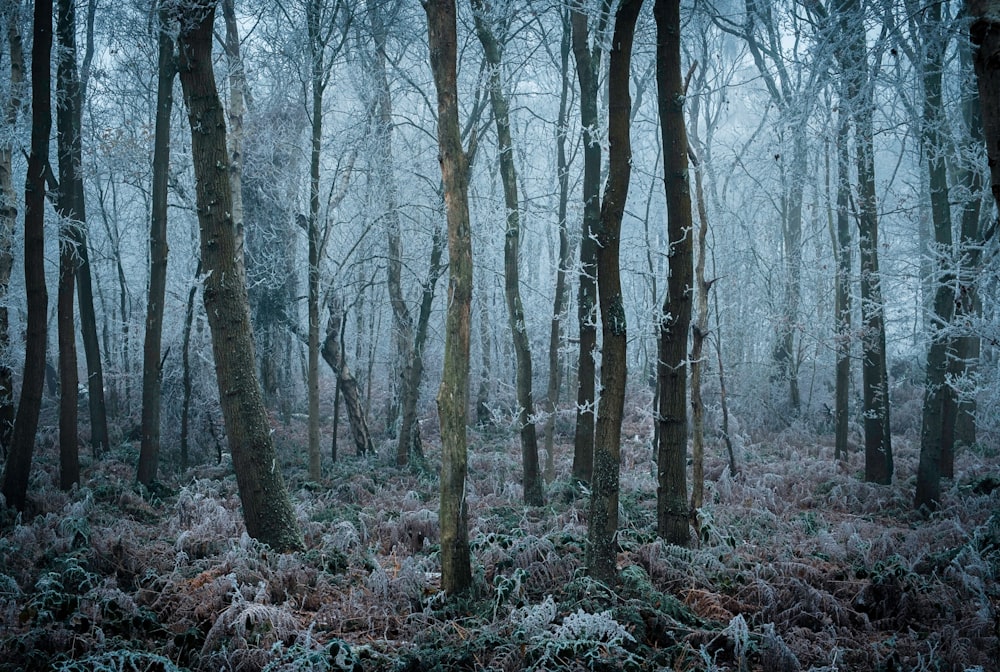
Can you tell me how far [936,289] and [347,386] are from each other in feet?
35.7

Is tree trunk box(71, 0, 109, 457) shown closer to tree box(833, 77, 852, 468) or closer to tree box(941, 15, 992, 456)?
tree box(833, 77, 852, 468)

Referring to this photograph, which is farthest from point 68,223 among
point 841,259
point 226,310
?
point 841,259

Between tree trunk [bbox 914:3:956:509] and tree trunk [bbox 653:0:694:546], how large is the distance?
3.96m

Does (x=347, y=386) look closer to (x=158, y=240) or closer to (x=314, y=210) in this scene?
(x=314, y=210)

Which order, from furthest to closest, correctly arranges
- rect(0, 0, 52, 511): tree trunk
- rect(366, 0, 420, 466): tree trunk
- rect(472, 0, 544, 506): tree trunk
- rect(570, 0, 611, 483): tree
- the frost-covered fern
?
rect(366, 0, 420, 466): tree trunk, rect(472, 0, 544, 506): tree trunk, rect(570, 0, 611, 483): tree, rect(0, 0, 52, 511): tree trunk, the frost-covered fern

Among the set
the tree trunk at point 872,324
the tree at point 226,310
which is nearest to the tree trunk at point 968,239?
the tree trunk at point 872,324

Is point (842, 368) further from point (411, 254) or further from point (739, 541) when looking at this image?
point (411, 254)

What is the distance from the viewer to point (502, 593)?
495 cm

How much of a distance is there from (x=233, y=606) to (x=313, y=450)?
19.5ft

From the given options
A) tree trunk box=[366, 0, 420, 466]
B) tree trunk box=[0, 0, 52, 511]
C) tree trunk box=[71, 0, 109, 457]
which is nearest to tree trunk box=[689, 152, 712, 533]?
tree trunk box=[366, 0, 420, 466]

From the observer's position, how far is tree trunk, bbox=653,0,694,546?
19.2 feet

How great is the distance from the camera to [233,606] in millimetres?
4500

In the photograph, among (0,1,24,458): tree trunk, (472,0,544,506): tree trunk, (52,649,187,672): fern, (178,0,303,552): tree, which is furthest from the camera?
(0,1,24,458): tree trunk

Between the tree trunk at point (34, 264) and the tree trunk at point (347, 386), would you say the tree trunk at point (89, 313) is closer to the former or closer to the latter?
the tree trunk at point (34, 264)
